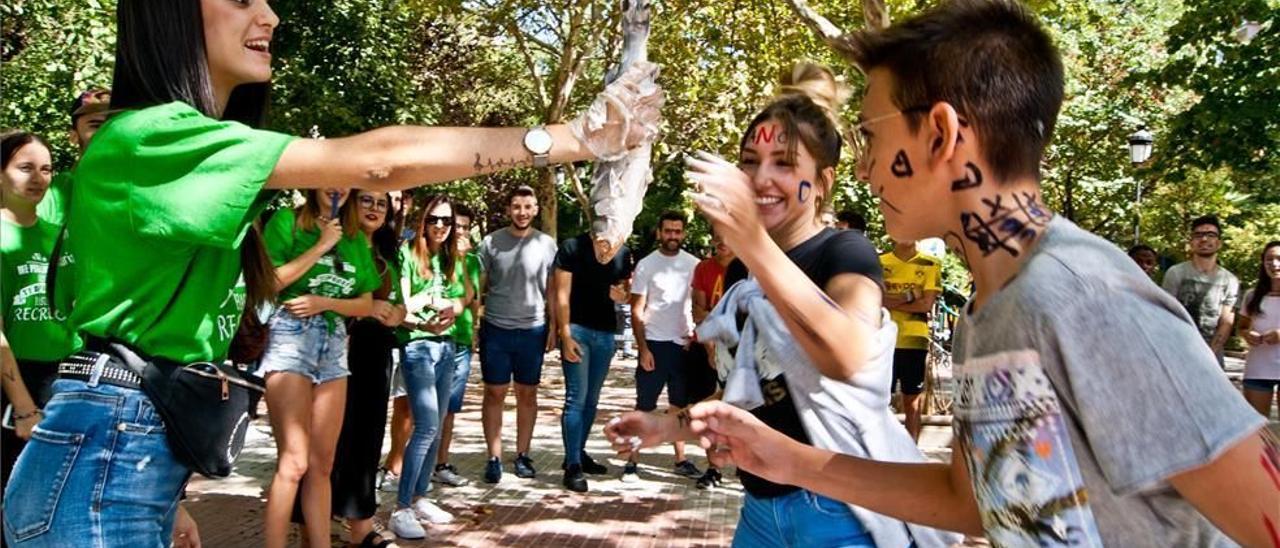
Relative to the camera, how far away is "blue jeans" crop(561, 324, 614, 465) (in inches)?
310

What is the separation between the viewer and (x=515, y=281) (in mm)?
7820

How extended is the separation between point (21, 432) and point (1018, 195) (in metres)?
3.80

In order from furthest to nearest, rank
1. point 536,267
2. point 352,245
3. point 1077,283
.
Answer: point 536,267 < point 352,245 < point 1077,283

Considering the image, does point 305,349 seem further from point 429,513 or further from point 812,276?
point 812,276

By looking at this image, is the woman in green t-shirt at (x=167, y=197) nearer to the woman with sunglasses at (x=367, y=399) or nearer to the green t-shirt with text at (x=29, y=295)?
the green t-shirt with text at (x=29, y=295)

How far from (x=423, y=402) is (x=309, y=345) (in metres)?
1.61

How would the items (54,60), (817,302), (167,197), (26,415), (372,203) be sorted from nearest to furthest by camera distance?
1. (167,197)
2. (817,302)
3. (26,415)
4. (372,203)
5. (54,60)

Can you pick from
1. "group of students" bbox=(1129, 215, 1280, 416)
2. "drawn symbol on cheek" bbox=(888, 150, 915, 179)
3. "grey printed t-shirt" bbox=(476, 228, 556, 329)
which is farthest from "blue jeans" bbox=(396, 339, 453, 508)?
"group of students" bbox=(1129, 215, 1280, 416)

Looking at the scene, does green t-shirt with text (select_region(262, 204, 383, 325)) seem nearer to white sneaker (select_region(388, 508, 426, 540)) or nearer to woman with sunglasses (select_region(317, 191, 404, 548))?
woman with sunglasses (select_region(317, 191, 404, 548))

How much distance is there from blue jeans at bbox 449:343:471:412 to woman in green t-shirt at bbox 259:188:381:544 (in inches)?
71.9

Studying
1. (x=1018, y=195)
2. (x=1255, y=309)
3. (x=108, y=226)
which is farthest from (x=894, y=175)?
(x=1255, y=309)

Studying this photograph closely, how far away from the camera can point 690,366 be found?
828cm

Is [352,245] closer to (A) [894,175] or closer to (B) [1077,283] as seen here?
(A) [894,175]

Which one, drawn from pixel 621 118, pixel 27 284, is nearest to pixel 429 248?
pixel 27 284
